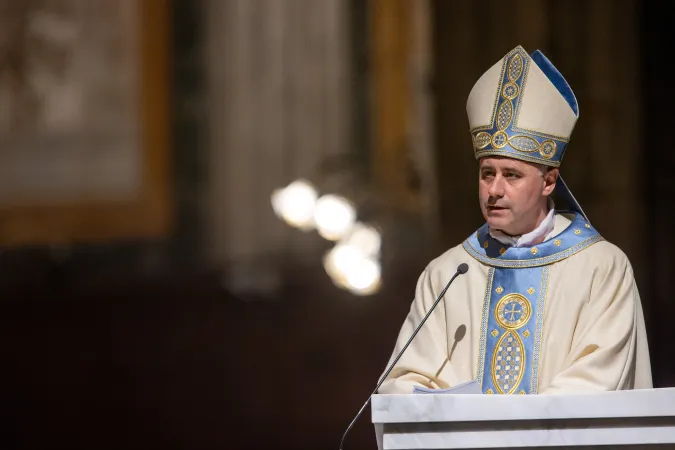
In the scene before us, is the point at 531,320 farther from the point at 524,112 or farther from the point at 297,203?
the point at 297,203

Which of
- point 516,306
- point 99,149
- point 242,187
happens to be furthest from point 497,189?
point 99,149

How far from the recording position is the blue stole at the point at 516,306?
3279 mm

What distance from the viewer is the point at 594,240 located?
3338 millimetres

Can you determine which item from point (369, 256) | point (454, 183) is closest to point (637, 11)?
point (454, 183)

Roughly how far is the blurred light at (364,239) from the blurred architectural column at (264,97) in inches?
17.0

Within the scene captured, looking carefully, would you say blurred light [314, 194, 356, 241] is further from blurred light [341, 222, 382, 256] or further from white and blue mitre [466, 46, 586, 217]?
white and blue mitre [466, 46, 586, 217]

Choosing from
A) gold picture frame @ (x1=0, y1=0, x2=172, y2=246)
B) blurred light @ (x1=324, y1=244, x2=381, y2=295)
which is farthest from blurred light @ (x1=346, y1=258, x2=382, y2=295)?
gold picture frame @ (x1=0, y1=0, x2=172, y2=246)

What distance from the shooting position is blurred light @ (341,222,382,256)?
6375 mm

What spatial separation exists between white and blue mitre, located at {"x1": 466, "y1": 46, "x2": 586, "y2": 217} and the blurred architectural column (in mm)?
3122

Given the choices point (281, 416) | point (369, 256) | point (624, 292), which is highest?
point (624, 292)

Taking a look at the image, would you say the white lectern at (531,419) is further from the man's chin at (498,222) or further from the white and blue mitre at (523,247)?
the man's chin at (498,222)

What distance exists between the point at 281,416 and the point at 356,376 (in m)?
0.44

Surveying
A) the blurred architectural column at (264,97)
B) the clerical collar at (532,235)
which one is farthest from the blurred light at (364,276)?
the clerical collar at (532,235)

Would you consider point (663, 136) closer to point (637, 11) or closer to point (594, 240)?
point (637, 11)
